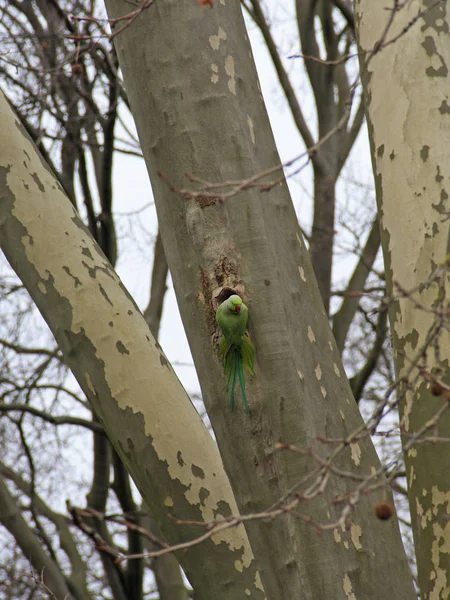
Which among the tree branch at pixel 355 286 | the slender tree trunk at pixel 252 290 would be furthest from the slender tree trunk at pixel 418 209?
the tree branch at pixel 355 286

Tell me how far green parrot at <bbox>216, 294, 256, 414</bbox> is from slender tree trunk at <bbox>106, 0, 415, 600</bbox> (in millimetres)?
26

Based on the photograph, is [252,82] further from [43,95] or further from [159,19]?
[43,95]

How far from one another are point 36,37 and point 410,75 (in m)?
2.81

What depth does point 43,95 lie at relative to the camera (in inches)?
169

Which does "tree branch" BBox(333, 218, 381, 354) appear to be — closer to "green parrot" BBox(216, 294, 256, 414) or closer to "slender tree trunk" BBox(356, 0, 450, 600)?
"slender tree trunk" BBox(356, 0, 450, 600)

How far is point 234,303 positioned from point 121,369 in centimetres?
39

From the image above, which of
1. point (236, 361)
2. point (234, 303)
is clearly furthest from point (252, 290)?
point (236, 361)

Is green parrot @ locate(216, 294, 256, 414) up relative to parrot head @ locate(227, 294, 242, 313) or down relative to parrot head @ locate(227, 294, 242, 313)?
down

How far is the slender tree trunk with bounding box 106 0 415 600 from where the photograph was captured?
1.73 metres

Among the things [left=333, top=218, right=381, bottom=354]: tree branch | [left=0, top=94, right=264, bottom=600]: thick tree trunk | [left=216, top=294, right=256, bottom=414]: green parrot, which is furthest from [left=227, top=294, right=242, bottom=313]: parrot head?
[left=333, top=218, right=381, bottom=354]: tree branch

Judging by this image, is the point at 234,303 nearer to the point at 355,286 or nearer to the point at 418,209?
the point at 418,209

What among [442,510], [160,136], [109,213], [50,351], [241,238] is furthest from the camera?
[50,351]

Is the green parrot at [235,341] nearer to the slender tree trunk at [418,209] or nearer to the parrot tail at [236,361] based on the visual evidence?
the parrot tail at [236,361]

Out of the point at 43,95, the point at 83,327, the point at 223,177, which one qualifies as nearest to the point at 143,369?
the point at 83,327
